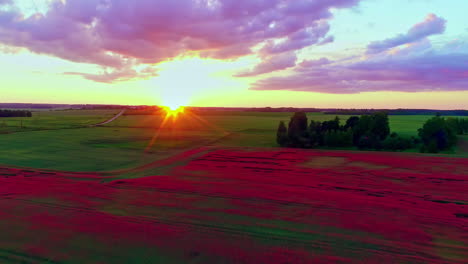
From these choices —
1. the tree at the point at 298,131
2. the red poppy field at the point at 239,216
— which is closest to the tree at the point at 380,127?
the tree at the point at 298,131

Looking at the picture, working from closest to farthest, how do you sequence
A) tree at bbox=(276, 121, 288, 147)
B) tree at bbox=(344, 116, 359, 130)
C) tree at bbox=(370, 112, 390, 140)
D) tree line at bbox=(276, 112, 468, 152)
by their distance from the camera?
tree line at bbox=(276, 112, 468, 152) → tree at bbox=(276, 121, 288, 147) → tree at bbox=(370, 112, 390, 140) → tree at bbox=(344, 116, 359, 130)

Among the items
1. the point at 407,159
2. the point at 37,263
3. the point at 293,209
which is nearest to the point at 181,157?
the point at 293,209

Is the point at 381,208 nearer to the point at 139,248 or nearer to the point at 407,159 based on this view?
the point at 139,248

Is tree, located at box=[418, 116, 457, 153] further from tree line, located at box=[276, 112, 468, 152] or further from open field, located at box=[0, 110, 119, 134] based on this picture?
open field, located at box=[0, 110, 119, 134]

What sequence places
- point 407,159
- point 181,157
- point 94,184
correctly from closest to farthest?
1. point 94,184
2. point 407,159
3. point 181,157

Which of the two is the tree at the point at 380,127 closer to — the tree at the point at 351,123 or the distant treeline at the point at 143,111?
the tree at the point at 351,123

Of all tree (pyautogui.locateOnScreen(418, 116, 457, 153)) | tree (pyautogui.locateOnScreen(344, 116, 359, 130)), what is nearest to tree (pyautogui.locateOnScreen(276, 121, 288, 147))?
tree (pyautogui.locateOnScreen(344, 116, 359, 130))

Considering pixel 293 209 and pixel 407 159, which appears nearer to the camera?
pixel 293 209
